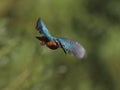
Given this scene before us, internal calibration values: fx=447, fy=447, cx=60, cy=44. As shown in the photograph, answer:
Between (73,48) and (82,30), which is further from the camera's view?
(82,30)

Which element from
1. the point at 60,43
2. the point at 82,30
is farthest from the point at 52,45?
the point at 82,30

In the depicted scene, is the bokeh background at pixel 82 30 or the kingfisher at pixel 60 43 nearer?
the kingfisher at pixel 60 43

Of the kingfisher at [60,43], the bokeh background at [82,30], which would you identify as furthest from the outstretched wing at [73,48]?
the bokeh background at [82,30]

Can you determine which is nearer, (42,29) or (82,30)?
(42,29)

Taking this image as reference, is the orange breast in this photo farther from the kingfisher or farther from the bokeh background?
the bokeh background

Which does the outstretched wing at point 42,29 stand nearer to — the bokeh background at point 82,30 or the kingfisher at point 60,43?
the kingfisher at point 60,43

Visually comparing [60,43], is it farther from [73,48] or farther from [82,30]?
[82,30]

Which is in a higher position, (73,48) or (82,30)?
(82,30)

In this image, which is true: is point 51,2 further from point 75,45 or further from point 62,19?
point 75,45

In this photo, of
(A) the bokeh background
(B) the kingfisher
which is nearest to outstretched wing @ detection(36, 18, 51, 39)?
(B) the kingfisher

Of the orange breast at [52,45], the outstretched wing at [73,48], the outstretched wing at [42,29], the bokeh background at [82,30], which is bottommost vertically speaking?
the outstretched wing at [73,48]

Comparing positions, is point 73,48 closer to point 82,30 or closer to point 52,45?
point 52,45

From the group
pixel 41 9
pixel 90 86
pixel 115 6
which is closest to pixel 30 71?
pixel 90 86

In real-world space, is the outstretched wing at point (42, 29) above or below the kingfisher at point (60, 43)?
above
